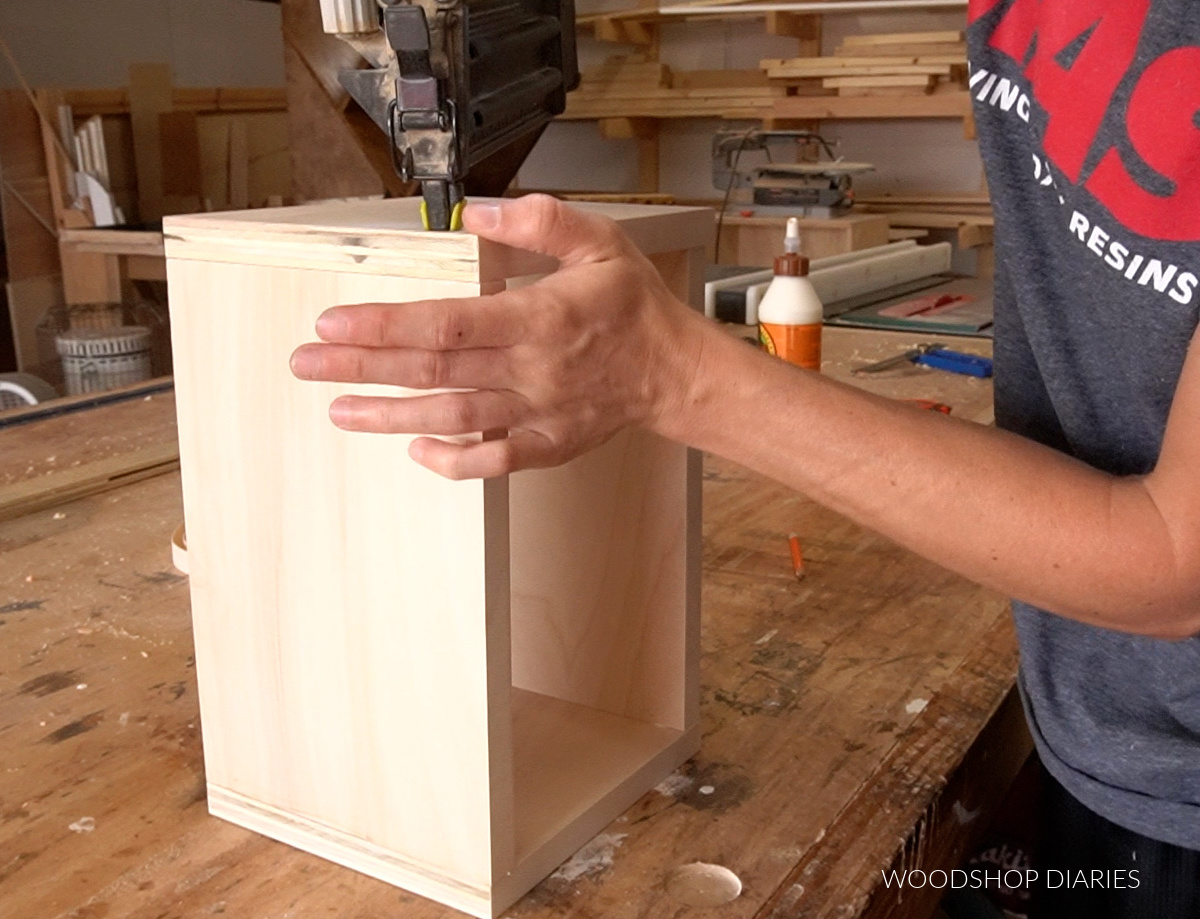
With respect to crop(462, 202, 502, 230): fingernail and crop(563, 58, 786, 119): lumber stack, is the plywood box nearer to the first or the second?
crop(462, 202, 502, 230): fingernail

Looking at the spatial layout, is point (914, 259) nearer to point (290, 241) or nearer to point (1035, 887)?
point (1035, 887)

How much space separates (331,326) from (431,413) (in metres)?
0.07

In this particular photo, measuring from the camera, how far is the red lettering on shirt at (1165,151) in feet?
2.20

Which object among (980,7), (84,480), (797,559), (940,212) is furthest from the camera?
(940,212)

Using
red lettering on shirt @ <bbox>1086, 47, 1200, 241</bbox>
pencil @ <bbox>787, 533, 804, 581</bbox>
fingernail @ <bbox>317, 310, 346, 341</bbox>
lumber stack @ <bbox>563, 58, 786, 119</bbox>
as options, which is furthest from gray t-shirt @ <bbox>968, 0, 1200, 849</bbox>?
lumber stack @ <bbox>563, 58, 786, 119</bbox>

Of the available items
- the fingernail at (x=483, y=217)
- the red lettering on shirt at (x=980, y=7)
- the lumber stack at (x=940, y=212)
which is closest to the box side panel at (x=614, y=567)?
the fingernail at (x=483, y=217)

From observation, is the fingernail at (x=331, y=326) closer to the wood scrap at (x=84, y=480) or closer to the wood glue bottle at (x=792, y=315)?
the wood scrap at (x=84, y=480)

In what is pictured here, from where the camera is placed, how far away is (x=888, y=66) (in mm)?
3949

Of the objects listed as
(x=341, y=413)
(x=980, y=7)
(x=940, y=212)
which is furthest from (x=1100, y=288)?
(x=940, y=212)

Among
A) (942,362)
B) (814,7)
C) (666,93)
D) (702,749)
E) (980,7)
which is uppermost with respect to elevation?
(814,7)

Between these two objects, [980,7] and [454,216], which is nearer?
[454,216]

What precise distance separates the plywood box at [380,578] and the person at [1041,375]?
6 centimetres

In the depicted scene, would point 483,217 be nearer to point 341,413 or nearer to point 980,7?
point 341,413

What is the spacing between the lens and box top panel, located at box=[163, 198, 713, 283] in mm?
656
